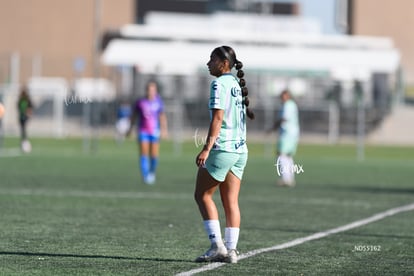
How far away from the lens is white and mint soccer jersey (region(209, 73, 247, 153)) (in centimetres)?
1170

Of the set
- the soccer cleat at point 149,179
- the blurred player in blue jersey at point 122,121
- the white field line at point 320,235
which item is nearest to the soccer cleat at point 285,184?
the soccer cleat at point 149,179

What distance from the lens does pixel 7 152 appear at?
42625 mm

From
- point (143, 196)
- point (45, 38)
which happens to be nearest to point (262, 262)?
point (143, 196)

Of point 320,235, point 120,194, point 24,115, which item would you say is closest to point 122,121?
point 24,115

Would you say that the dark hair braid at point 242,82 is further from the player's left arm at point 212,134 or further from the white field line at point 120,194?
the white field line at point 120,194

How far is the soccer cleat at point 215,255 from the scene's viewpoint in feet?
38.6

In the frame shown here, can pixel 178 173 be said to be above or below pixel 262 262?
below

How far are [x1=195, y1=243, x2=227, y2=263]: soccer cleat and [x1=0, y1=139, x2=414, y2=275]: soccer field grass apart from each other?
219 mm

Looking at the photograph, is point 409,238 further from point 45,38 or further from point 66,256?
point 45,38

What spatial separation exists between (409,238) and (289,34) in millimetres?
61614

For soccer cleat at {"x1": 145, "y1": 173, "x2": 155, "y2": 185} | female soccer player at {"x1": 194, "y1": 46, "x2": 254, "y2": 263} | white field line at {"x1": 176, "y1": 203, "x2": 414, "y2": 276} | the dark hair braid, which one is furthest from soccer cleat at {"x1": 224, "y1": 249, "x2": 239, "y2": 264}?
soccer cleat at {"x1": 145, "y1": 173, "x2": 155, "y2": 185}

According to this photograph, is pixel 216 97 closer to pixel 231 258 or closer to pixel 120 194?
pixel 231 258

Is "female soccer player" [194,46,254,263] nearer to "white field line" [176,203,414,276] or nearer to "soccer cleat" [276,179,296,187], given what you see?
"white field line" [176,203,414,276]

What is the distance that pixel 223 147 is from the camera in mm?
11758
